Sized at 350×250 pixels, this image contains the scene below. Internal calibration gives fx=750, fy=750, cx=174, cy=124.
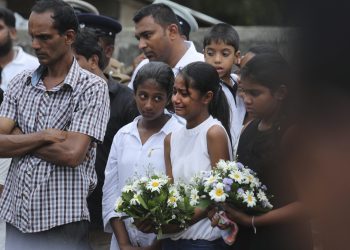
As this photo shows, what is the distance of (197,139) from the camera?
4227 mm

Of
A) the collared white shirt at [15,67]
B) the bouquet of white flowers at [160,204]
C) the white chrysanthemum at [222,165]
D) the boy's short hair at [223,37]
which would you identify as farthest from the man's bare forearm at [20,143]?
the collared white shirt at [15,67]

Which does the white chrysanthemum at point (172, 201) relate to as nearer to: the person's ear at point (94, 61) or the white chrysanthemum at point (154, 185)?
the white chrysanthemum at point (154, 185)

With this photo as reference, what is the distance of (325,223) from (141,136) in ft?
11.2

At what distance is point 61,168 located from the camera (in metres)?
4.22

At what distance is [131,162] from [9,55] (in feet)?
13.1

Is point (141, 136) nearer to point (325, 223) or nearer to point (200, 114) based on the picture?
point (200, 114)

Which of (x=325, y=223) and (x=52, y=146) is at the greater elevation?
(x=52, y=146)

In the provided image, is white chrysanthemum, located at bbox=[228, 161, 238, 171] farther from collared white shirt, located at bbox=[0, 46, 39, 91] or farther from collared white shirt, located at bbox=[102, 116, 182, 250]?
collared white shirt, located at bbox=[0, 46, 39, 91]

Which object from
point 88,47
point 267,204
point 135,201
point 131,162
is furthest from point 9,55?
Result: point 267,204

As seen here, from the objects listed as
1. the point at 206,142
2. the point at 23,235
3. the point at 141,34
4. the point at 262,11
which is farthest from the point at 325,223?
the point at 141,34

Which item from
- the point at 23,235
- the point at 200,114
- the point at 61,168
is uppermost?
the point at 200,114

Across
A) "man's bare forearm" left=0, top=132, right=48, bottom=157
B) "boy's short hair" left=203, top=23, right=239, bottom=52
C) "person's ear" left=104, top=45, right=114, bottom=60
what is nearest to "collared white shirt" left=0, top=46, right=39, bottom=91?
"person's ear" left=104, top=45, right=114, bottom=60

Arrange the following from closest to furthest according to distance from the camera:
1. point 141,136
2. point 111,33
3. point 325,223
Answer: point 325,223 → point 141,136 → point 111,33

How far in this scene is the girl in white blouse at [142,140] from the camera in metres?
4.61
